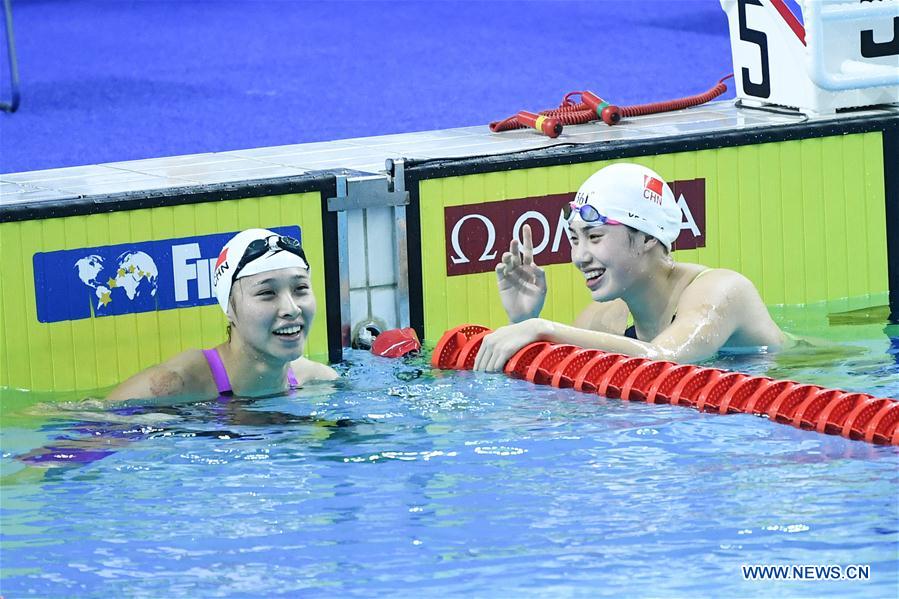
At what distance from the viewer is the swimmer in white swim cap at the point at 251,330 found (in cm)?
514

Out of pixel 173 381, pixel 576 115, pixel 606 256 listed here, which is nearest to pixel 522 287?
pixel 606 256

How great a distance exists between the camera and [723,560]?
3.88 meters

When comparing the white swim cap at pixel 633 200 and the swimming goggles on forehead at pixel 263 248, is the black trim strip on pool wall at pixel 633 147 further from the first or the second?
the swimming goggles on forehead at pixel 263 248

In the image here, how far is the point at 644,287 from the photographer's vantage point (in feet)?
18.4

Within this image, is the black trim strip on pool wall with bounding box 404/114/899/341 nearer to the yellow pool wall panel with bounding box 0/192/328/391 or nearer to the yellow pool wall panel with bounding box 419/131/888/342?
the yellow pool wall panel with bounding box 419/131/888/342

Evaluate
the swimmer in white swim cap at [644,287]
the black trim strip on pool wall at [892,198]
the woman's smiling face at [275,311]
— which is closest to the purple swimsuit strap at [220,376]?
the woman's smiling face at [275,311]

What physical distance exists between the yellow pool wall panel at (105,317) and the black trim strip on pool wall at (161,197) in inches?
0.8

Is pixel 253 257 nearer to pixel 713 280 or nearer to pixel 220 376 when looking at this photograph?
pixel 220 376

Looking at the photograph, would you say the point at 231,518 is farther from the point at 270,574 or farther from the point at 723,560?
the point at 723,560

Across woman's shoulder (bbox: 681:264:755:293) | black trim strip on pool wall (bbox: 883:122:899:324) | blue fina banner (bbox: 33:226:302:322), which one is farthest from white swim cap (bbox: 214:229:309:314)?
black trim strip on pool wall (bbox: 883:122:899:324)

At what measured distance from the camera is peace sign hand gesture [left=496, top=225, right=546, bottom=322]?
575 cm

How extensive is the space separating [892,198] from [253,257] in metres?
2.94

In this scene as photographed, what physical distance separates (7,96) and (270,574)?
795cm

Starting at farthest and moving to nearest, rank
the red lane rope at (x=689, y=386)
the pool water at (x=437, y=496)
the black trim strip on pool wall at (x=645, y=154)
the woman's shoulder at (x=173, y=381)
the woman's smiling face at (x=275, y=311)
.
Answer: the black trim strip on pool wall at (x=645, y=154) < the woman's shoulder at (x=173, y=381) < the woman's smiling face at (x=275, y=311) < the red lane rope at (x=689, y=386) < the pool water at (x=437, y=496)
